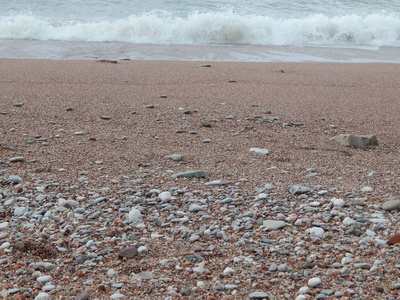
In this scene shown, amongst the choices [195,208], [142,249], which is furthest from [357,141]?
[142,249]

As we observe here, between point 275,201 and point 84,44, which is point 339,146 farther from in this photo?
point 84,44

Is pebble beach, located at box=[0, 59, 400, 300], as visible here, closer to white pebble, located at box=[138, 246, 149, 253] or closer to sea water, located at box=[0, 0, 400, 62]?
white pebble, located at box=[138, 246, 149, 253]

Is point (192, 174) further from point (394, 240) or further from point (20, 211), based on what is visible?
point (394, 240)

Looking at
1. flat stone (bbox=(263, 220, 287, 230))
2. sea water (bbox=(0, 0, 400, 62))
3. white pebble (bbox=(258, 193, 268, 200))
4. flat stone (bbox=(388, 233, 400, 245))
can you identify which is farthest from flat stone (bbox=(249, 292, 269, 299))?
sea water (bbox=(0, 0, 400, 62))

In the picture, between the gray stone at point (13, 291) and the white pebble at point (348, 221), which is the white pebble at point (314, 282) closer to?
the white pebble at point (348, 221)

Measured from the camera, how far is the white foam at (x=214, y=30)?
41.9 ft

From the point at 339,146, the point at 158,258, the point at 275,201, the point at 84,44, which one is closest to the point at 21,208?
the point at 158,258

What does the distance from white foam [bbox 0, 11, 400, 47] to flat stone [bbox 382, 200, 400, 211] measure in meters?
10.6

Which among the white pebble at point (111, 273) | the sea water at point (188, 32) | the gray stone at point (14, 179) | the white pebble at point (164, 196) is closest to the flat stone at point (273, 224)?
the white pebble at point (164, 196)

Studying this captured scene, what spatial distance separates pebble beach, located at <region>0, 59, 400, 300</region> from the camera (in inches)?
83.4

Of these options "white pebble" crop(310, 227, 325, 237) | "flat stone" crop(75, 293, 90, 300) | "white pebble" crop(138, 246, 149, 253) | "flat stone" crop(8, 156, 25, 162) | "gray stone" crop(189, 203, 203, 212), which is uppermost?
"flat stone" crop(8, 156, 25, 162)

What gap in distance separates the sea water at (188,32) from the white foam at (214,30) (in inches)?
1.1

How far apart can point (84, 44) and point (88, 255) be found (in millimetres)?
10137

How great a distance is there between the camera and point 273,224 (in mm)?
2594
